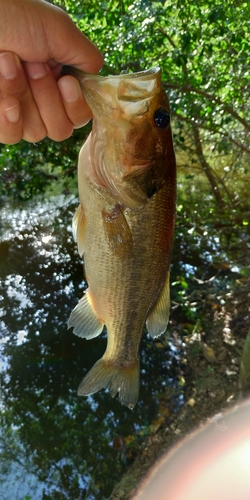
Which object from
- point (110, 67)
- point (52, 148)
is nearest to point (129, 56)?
point (110, 67)

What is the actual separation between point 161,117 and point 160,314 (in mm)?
823

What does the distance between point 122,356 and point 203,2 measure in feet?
12.5

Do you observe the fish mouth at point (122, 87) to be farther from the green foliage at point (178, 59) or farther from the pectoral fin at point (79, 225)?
the green foliage at point (178, 59)

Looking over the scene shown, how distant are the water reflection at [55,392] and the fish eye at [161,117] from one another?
362 centimetres

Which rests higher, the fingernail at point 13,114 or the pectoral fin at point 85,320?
the fingernail at point 13,114

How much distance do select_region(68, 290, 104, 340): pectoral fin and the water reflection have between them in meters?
2.73

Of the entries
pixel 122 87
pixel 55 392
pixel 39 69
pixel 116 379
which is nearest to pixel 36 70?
pixel 39 69

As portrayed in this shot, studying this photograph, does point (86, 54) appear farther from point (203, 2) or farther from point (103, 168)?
point (203, 2)

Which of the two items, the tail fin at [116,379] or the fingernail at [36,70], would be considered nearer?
the fingernail at [36,70]

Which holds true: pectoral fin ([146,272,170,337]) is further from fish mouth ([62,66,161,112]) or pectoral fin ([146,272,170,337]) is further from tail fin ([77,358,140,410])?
fish mouth ([62,66,161,112])

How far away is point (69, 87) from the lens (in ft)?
4.87

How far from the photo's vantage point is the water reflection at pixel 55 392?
3.97 metres

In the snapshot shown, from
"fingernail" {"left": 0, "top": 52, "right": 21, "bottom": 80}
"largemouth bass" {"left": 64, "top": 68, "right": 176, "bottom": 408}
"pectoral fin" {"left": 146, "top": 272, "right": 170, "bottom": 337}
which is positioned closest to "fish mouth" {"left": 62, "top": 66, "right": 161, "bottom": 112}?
"largemouth bass" {"left": 64, "top": 68, "right": 176, "bottom": 408}

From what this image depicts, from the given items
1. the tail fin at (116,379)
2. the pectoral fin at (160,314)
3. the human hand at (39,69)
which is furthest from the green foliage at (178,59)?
the pectoral fin at (160,314)
